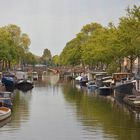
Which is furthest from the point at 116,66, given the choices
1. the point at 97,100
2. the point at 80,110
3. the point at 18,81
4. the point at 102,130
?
the point at 102,130

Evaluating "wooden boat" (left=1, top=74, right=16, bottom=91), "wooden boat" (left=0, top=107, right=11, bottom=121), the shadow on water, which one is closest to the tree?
the shadow on water

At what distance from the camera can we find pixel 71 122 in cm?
5403

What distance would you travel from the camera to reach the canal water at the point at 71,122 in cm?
4526

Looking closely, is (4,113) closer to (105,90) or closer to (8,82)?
(105,90)

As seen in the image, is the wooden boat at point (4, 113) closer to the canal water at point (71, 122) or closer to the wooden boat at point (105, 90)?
the canal water at point (71, 122)

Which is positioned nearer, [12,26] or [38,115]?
[38,115]

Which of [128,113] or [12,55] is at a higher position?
[12,55]

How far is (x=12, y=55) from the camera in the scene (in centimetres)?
14350

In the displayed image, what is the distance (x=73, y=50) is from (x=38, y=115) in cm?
12935

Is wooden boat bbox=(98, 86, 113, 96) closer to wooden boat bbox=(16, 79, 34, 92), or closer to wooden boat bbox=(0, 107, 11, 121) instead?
wooden boat bbox=(16, 79, 34, 92)

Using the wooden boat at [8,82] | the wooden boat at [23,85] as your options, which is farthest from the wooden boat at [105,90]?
the wooden boat at [23,85]

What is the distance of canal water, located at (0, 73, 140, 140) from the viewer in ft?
148

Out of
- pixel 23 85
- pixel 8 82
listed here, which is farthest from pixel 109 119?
pixel 23 85

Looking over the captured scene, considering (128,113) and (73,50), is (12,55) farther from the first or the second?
(128,113)
